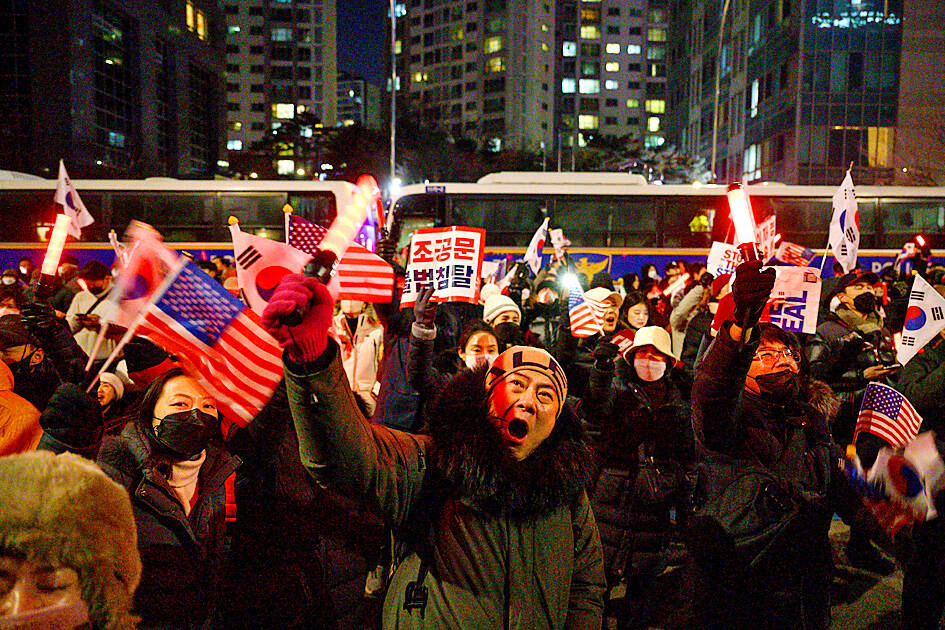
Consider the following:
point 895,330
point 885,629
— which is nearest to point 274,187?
point 895,330

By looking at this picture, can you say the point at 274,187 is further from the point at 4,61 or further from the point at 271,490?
the point at 4,61

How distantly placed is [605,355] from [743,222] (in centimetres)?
106

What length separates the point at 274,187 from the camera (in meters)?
16.0

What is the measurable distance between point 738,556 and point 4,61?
127 feet

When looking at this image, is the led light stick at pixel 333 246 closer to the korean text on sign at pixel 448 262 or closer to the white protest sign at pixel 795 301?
the korean text on sign at pixel 448 262

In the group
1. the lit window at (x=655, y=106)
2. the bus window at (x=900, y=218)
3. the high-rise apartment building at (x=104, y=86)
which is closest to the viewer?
the bus window at (x=900, y=218)

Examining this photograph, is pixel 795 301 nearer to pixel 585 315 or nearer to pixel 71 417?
pixel 585 315

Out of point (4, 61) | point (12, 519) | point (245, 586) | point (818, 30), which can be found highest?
point (818, 30)

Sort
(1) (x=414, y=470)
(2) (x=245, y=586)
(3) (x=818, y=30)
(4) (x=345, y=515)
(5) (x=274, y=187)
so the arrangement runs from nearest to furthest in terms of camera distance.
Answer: (1) (x=414, y=470) < (2) (x=245, y=586) < (4) (x=345, y=515) < (5) (x=274, y=187) < (3) (x=818, y=30)

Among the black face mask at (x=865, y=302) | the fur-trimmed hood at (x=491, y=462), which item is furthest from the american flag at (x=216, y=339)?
the black face mask at (x=865, y=302)

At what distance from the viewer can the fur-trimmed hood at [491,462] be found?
206 cm

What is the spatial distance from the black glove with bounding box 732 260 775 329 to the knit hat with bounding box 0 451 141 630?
1.91 meters

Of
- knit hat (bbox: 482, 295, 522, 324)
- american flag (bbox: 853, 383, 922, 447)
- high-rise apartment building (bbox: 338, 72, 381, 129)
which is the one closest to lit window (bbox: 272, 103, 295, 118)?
high-rise apartment building (bbox: 338, 72, 381, 129)

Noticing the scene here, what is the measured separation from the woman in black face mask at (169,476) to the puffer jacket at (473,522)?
88 centimetres
